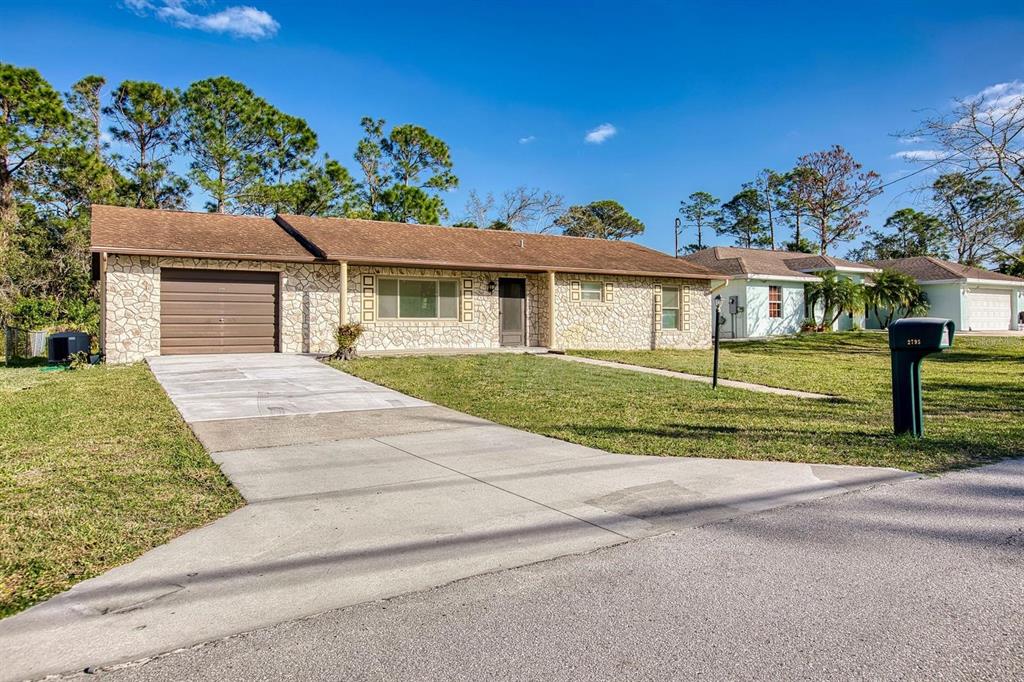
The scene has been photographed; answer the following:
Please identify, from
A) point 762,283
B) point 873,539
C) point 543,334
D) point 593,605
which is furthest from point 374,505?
point 762,283

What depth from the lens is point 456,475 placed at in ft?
17.9

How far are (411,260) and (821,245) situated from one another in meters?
38.3

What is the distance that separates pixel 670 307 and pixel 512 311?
226 inches

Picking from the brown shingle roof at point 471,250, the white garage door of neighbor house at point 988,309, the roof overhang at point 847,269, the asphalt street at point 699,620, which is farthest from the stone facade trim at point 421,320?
the white garage door of neighbor house at point 988,309

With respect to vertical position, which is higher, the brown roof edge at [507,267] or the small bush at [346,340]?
the brown roof edge at [507,267]

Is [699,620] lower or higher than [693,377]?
lower

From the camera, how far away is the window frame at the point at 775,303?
1129 inches

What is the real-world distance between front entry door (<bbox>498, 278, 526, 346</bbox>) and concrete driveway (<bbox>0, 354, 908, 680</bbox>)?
1145cm

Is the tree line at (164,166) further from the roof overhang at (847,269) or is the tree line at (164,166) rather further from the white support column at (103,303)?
the roof overhang at (847,269)

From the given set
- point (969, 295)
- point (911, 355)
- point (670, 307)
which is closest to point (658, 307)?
point (670, 307)

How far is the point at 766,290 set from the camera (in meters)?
28.6

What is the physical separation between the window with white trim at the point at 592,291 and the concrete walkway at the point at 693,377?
121 inches

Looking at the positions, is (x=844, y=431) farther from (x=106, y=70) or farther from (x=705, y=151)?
(x=106, y=70)

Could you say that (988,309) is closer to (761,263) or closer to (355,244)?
(761,263)
